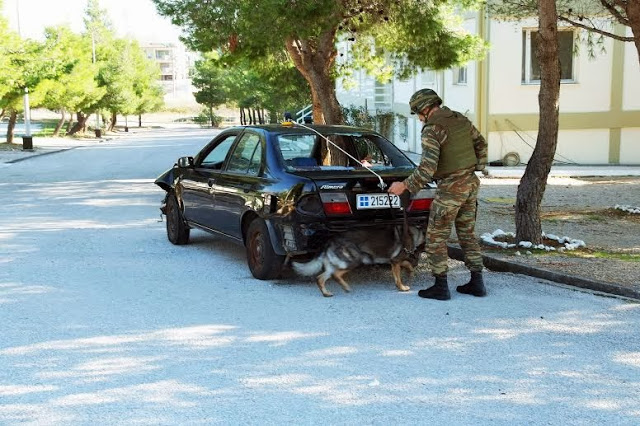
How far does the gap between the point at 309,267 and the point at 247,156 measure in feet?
5.20

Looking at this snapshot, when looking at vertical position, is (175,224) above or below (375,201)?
below

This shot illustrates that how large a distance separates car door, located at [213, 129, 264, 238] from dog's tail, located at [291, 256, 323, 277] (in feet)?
2.65

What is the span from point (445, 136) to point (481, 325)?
5.47 ft

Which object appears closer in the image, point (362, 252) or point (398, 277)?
point (362, 252)

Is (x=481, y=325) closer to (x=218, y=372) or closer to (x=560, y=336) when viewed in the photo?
(x=560, y=336)

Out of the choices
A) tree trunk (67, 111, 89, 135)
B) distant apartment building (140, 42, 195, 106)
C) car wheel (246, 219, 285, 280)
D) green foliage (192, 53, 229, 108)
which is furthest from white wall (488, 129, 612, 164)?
distant apartment building (140, 42, 195, 106)

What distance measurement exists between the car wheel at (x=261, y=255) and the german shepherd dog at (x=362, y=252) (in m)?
0.42

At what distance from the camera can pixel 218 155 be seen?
994cm

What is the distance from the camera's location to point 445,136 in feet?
23.3

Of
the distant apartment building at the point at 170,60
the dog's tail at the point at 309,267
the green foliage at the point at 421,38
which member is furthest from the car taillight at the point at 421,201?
the distant apartment building at the point at 170,60

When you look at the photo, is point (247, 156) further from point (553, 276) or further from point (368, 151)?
point (553, 276)

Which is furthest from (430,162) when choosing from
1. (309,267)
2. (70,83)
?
(70,83)

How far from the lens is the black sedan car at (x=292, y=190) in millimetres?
7609

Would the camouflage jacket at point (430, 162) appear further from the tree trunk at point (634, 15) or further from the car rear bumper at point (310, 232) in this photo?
the tree trunk at point (634, 15)
